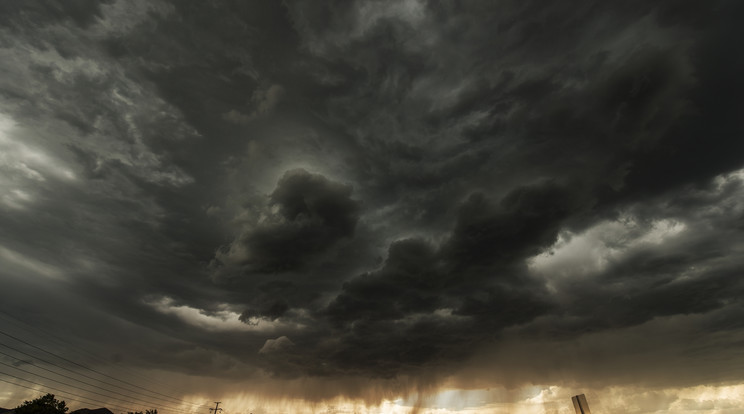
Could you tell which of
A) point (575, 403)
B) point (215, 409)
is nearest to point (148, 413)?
point (215, 409)

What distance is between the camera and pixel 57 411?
259ft

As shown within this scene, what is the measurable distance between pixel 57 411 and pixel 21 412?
22.5 ft

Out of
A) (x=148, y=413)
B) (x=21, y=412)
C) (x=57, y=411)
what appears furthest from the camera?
(x=148, y=413)

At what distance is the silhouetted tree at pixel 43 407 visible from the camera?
247ft

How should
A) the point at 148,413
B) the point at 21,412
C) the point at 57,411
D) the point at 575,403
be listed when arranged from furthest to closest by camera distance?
the point at 148,413 < the point at 57,411 < the point at 21,412 < the point at 575,403

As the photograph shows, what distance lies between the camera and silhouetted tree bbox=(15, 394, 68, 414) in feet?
247

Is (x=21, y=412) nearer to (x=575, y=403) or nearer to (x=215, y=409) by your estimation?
(x=215, y=409)

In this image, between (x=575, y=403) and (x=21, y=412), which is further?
(x=21, y=412)

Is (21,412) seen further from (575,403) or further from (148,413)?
(575,403)

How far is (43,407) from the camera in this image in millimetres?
77562

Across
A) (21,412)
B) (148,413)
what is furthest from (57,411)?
(148,413)

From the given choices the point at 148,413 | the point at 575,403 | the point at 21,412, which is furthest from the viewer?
the point at 148,413

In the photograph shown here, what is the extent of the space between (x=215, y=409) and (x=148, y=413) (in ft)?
84.4

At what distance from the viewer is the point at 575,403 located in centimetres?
1203
